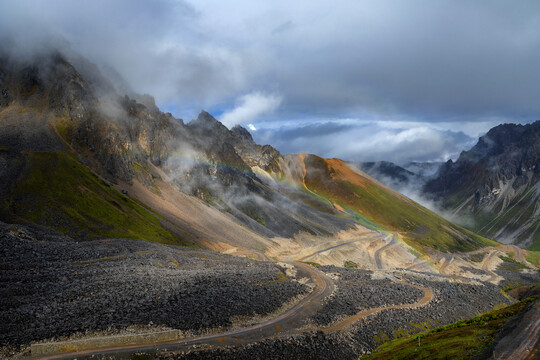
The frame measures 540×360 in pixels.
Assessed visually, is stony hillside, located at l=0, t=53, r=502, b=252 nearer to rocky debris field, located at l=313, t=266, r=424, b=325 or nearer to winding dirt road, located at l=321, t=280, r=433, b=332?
rocky debris field, located at l=313, t=266, r=424, b=325

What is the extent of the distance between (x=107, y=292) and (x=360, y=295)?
5110 centimetres

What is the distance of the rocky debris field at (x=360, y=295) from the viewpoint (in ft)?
216

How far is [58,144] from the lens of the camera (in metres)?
150

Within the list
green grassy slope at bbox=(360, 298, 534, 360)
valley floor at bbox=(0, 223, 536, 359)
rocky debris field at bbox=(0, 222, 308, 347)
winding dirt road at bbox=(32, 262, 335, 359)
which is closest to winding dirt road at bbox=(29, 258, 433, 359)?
winding dirt road at bbox=(32, 262, 335, 359)

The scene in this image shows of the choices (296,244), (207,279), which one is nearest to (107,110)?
(296,244)

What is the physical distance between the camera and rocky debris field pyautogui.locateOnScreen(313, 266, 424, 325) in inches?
2589

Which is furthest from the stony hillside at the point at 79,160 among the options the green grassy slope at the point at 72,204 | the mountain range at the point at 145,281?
the mountain range at the point at 145,281

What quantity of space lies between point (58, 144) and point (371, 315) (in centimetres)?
14590

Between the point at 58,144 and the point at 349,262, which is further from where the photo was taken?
the point at 349,262

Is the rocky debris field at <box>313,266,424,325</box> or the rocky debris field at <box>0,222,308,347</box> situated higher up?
the rocky debris field at <box>313,266,424,325</box>

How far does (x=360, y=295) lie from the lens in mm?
75562

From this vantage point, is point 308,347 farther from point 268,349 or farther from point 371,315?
point 371,315

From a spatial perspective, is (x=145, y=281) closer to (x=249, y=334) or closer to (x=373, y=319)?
(x=249, y=334)

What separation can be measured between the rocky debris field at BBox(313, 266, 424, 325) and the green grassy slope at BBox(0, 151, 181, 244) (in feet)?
240
